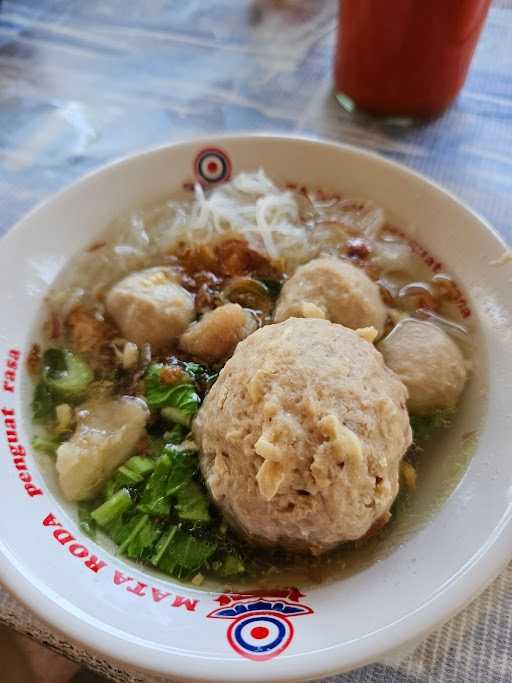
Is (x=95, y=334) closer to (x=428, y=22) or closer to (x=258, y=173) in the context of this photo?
(x=258, y=173)

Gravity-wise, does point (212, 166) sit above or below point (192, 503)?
above

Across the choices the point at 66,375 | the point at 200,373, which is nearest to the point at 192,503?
the point at 200,373

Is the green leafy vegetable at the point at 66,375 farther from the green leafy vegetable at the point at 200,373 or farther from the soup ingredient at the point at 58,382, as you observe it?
the green leafy vegetable at the point at 200,373

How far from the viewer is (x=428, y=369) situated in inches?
47.0

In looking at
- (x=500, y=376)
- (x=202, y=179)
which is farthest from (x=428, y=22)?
(x=500, y=376)

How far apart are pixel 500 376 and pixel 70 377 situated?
0.87 meters

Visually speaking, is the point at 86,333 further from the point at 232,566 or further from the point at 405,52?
the point at 405,52

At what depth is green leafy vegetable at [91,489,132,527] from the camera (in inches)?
42.2

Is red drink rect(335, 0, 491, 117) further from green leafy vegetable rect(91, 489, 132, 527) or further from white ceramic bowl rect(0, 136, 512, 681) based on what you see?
green leafy vegetable rect(91, 489, 132, 527)

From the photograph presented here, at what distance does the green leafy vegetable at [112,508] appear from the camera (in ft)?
3.52

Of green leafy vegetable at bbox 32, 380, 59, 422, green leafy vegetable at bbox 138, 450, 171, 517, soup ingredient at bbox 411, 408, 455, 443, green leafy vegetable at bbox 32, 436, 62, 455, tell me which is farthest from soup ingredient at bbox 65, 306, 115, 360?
soup ingredient at bbox 411, 408, 455, 443

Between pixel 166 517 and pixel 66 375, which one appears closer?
pixel 166 517

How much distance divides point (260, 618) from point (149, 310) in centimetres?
68

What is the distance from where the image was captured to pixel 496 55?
2258 millimetres
